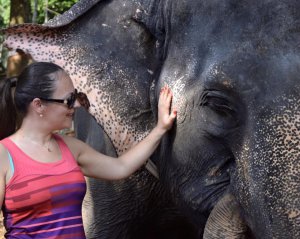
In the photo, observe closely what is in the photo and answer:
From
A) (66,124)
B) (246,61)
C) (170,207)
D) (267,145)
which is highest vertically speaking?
(246,61)

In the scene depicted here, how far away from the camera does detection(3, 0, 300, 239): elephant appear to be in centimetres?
225

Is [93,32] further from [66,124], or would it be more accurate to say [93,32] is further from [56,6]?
[56,6]

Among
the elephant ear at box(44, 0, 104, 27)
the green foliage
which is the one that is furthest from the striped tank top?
the green foliage

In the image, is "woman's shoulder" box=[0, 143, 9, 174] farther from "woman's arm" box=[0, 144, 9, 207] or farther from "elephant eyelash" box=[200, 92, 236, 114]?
"elephant eyelash" box=[200, 92, 236, 114]

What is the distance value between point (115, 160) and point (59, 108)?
40 centimetres

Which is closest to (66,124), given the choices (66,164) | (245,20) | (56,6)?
(66,164)

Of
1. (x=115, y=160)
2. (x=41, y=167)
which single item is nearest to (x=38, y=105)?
(x=41, y=167)

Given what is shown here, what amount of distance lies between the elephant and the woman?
24 cm

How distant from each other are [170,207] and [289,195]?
1351mm

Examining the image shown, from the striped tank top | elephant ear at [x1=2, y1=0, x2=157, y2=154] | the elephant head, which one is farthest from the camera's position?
elephant ear at [x1=2, y1=0, x2=157, y2=154]

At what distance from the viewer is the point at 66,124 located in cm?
265

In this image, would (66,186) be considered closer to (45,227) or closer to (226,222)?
(45,227)

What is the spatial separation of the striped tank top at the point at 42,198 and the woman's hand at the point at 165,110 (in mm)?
342

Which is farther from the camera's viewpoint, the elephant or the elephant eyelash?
the elephant eyelash
